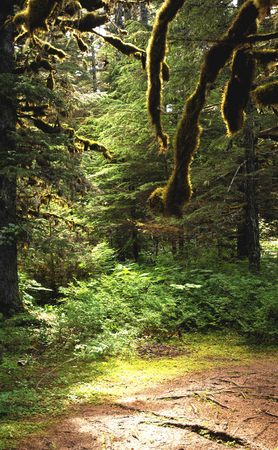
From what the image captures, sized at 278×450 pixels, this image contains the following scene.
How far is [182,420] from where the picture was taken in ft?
15.0

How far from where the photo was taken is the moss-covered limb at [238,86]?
2471 millimetres

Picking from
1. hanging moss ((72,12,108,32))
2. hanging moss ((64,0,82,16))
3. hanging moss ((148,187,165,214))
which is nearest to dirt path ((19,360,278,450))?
hanging moss ((148,187,165,214))

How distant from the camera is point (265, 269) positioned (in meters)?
12.6

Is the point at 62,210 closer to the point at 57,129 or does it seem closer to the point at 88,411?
the point at 57,129

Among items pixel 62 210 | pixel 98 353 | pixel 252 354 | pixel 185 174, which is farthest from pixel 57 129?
pixel 185 174

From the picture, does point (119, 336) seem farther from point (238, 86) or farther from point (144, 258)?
point (144, 258)

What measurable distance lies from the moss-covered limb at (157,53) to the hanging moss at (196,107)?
0.24 meters

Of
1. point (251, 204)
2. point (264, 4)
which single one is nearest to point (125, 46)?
point (251, 204)

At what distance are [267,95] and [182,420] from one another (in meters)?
3.63

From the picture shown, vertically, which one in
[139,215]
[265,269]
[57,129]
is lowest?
[265,269]

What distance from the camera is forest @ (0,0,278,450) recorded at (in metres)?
2.75

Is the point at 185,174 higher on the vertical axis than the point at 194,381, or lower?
higher

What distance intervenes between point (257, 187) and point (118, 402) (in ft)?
29.6

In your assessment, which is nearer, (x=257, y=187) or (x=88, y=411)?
(x=88, y=411)
